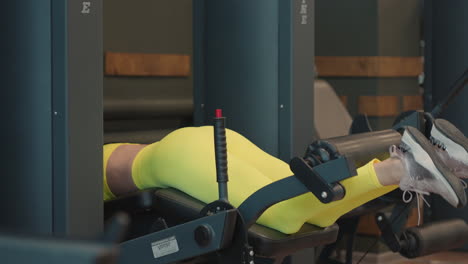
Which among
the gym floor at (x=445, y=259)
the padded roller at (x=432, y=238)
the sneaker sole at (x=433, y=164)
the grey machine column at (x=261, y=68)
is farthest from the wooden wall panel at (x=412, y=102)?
the sneaker sole at (x=433, y=164)

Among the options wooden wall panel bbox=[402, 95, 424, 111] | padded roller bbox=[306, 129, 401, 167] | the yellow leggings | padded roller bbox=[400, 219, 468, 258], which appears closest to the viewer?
padded roller bbox=[306, 129, 401, 167]

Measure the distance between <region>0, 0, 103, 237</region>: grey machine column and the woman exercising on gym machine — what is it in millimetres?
265

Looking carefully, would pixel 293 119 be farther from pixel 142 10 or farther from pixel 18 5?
pixel 18 5

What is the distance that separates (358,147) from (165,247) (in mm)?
649

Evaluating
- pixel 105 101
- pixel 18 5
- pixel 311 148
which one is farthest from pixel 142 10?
pixel 311 148

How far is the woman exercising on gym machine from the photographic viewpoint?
223 centimetres

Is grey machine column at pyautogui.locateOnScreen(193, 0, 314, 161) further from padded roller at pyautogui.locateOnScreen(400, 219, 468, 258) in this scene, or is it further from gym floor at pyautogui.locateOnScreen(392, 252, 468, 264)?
gym floor at pyautogui.locateOnScreen(392, 252, 468, 264)

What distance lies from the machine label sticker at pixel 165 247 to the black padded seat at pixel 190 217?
126 millimetres

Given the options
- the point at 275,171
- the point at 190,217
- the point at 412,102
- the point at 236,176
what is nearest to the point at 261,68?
the point at 275,171

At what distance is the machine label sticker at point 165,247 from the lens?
2410 millimetres

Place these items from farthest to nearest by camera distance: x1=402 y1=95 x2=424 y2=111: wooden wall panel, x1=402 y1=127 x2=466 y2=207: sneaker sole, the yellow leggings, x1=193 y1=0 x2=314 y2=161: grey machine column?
x1=402 y1=95 x2=424 y2=111: wooden wall panel < x1=193 y1=0 x2=314 y2=161: grey machine column < the yellow leggings < x1=402 y1=127 x2=466 y2=207: sneaker sole

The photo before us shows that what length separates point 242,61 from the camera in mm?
3436

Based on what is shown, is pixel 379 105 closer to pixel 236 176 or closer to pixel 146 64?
pixel 146 64

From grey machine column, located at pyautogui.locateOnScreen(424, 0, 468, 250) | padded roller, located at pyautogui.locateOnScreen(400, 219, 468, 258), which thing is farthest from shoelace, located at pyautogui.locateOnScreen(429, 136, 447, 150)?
grey machine column, located at pyautogui.locateOnScreen(424, 0, 468, 250)
